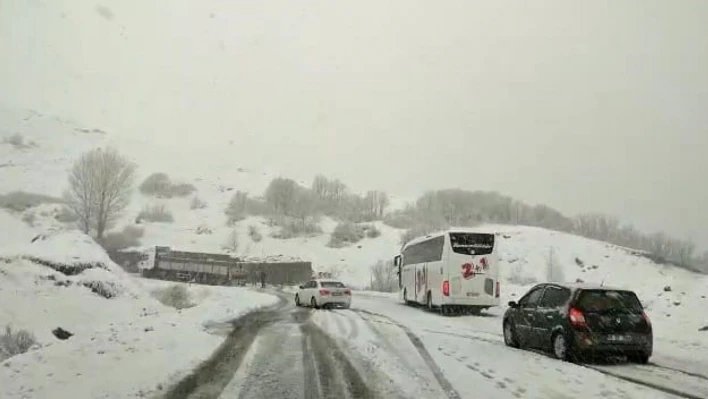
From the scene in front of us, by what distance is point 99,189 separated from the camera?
59.6m

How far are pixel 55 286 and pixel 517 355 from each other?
81.2 feet

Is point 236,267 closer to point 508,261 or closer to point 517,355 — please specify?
point 508,261

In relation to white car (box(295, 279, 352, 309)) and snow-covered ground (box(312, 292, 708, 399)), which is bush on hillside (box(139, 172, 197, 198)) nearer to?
white car (box(295, 279, 352, 309))

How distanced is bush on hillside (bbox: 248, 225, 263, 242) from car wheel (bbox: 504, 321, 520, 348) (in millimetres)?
82163

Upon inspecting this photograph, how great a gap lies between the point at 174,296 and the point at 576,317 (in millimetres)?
32331

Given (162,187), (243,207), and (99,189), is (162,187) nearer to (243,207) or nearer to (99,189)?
(243,207)

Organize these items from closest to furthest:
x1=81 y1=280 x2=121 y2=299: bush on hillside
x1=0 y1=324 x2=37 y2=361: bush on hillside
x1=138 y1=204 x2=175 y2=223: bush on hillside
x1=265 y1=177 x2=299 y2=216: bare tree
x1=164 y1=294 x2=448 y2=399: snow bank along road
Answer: x1=164 y1=294 x2=448 y2=399: snow bank along road, x1=0 y1=324 x2=37 y2=361: bush on hillside, x1=81 y1=280 x2=121 y2=299: bush on hillside, x1=138 y1=204 x2=175 y2=223: bush on hillside, x1=265 y1=177 x2=299 y2=216: bare tree

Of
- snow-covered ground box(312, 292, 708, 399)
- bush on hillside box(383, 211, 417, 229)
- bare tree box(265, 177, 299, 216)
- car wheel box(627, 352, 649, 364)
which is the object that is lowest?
snow-covered ground box(312, 292, 708, 399)

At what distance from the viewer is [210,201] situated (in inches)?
4279

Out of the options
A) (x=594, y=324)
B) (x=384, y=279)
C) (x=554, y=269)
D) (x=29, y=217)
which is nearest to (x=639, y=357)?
(x=594, y=324)

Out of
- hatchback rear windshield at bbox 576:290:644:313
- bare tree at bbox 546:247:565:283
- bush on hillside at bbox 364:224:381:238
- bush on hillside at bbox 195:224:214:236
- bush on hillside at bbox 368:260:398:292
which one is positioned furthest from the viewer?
bush on hillside at bbox 364:224:381:238

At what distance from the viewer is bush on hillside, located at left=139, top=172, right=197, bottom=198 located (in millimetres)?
85800

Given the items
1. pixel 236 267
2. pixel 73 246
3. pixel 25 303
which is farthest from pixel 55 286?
pixel 236 267

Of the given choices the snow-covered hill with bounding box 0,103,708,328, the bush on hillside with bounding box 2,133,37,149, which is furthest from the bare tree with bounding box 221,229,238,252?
the bush on hillside with bounding box 2,133,37,149
